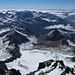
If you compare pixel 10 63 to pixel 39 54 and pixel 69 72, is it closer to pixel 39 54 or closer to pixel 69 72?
pixel 39 54

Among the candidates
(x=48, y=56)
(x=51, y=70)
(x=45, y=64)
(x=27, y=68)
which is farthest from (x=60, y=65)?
(x=48, y=56)

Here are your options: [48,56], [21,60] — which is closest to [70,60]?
[48,56]

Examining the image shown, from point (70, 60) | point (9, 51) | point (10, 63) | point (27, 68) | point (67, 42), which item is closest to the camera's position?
point (27, 68)

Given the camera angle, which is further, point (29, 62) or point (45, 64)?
point (29, 62)

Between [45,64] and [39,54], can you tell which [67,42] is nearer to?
[39,54]

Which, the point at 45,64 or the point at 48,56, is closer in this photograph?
the point at 45,64

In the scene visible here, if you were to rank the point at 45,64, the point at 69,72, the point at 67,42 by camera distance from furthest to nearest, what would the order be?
the point at 67,42
the point at 45,64
the point at 69,72

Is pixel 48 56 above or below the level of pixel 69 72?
below

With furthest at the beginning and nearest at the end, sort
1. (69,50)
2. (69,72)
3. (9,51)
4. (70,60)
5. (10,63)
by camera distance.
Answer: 1. (69,50)
2. (9,51)
3. (70,60)
4. (10,63)
5. (69,72)

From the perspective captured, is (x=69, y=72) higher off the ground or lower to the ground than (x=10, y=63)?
higher
